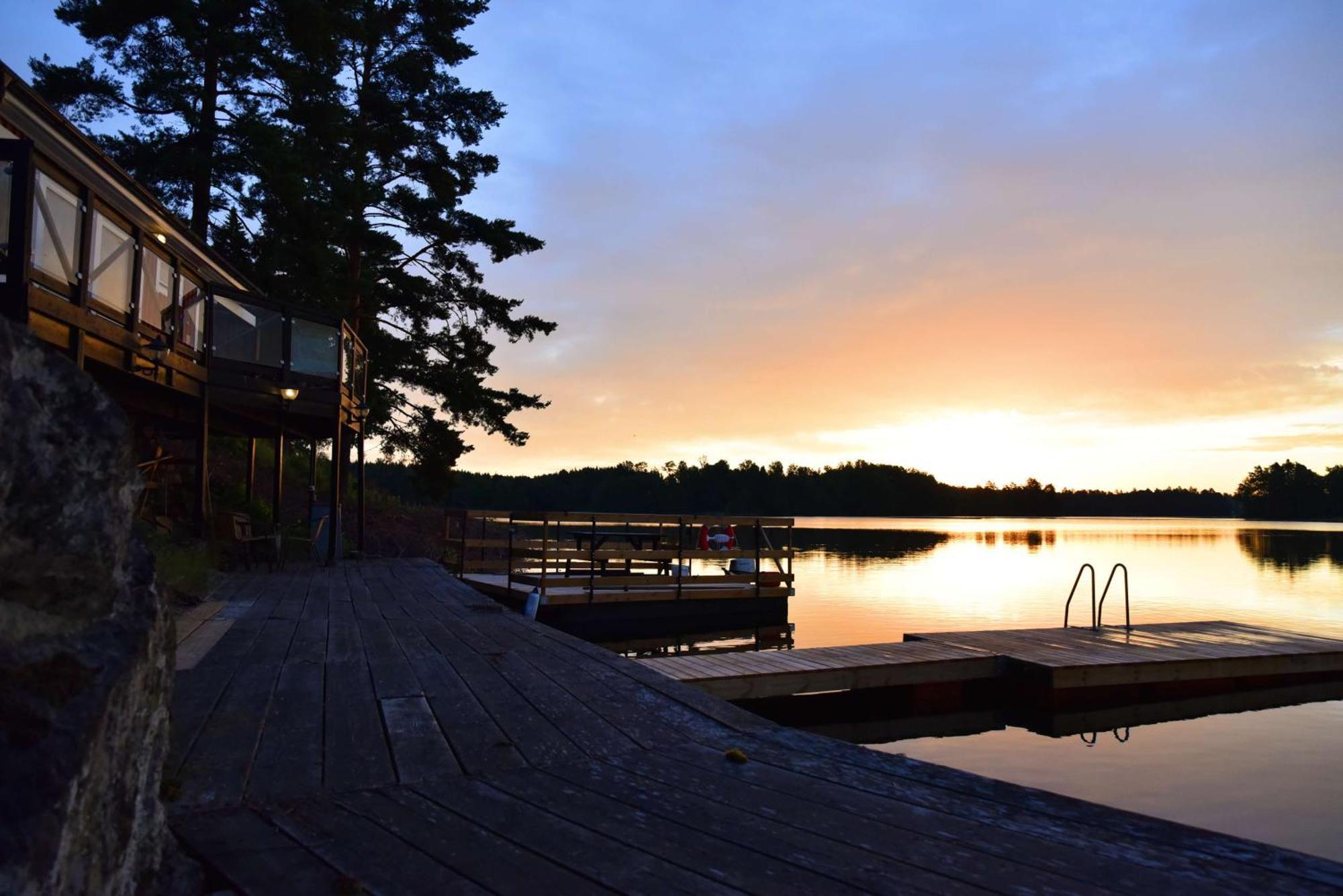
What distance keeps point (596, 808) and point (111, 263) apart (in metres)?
10.6

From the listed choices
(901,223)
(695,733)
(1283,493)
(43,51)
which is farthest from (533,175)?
(1283,493)

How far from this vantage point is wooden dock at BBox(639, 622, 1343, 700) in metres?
8.40

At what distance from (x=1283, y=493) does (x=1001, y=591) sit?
13941 cm

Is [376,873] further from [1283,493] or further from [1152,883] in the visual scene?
[1283,493]

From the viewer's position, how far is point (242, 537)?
12.9 metres

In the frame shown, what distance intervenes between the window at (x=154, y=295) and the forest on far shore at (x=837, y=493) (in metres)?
52.3

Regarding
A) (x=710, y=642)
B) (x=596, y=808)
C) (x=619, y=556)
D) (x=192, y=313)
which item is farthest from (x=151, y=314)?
(x=596, y=808)

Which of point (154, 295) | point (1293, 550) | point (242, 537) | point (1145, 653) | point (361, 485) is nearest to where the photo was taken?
point (1145, 653)

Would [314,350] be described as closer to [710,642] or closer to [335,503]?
[335,503]

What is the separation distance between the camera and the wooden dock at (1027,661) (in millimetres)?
8398

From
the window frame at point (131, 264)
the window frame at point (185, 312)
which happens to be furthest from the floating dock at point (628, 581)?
the window frame at point (131, 264)

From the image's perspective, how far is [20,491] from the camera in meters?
1.69

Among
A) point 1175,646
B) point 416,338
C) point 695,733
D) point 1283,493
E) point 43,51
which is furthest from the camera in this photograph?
point 1283,493

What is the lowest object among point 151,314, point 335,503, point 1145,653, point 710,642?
point 710,642
